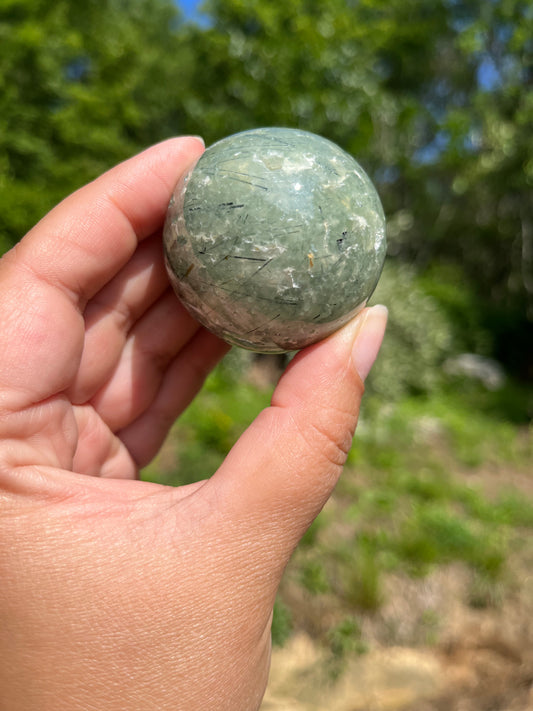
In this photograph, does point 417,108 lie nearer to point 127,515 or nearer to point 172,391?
point 172,391

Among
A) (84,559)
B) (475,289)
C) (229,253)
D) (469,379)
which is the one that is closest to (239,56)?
(469,379)

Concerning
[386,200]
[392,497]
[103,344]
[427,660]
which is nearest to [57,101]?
[386,200]

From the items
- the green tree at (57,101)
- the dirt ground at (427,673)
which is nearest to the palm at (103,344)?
the dirt ground at (427,673)

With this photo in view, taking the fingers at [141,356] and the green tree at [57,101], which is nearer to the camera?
the fingers at [141,356]

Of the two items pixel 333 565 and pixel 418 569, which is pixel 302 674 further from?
pixel 418 569

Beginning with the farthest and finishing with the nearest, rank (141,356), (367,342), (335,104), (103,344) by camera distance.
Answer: (335,104) → (141,356) → (103,344) → (367,342)

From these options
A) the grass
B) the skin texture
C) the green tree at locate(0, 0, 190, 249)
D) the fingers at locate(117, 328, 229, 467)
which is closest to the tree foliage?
the green tree at locate(0, 0, 190, 249)

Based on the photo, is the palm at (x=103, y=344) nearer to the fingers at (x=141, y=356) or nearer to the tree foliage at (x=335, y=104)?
the fingers at (x=141, y=356)

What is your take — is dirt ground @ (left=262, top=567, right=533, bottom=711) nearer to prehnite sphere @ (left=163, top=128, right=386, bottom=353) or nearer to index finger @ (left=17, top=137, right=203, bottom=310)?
prehnite sphere @ (left=163, top=128, right=386, bottom=353)
